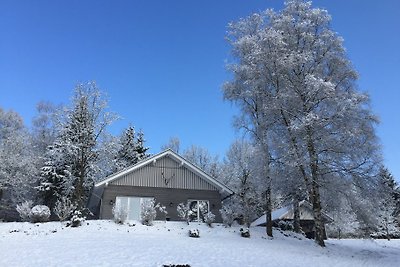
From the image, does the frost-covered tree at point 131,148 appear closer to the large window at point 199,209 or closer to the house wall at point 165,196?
the house wall at point 165,196

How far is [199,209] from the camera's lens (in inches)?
1072

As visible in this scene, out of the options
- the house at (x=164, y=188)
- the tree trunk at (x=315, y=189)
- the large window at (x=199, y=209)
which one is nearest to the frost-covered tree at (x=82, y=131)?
the house at (x=164, y=188)

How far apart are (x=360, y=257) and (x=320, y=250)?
1.99 m

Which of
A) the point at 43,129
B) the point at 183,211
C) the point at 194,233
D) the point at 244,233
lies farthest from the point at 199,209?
the point at 43,129

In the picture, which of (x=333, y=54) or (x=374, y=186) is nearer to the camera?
(x=374, y=186)

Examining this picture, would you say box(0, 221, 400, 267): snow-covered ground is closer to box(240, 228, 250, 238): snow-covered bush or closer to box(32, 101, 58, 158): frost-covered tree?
box(240, 228, 250, 238): snow-covered bush

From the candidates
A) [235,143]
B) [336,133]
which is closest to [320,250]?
[336,133]

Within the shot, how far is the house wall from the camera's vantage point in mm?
25562

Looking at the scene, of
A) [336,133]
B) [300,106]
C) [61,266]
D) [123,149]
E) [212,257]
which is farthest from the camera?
[123,149]

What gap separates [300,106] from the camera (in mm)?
20500

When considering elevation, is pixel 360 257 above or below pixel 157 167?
below

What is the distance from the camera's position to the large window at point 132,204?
25703 millimetres

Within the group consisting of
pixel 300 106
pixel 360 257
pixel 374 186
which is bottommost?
pixel 360 257

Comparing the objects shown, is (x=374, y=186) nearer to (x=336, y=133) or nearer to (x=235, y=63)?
(x=336, y=133)
